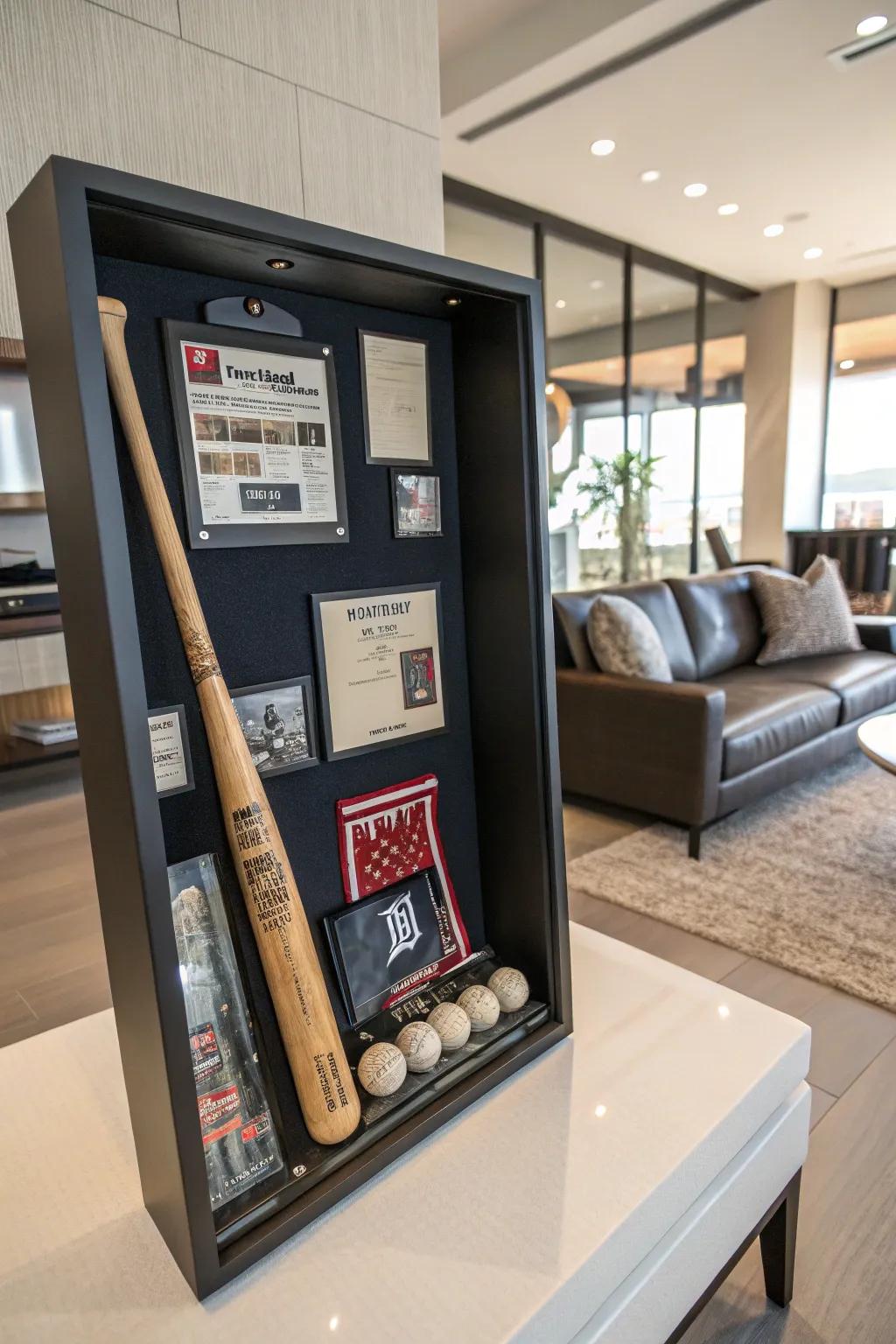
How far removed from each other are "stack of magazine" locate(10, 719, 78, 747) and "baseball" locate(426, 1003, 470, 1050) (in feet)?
10.6

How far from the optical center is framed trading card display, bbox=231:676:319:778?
2.57 feet

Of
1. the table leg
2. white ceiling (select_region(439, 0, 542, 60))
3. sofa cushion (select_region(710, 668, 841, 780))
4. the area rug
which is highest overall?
white ceiling (select_region(439, 0, 542, 60))

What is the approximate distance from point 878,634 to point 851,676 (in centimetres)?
79

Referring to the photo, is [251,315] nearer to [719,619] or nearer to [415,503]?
[415,503]

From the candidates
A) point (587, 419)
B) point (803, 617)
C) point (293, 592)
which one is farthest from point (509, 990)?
point (587, 419)

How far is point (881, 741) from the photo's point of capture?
100 inches

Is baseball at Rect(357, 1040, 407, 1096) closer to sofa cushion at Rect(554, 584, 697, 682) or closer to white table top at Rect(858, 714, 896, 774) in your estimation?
white table top at Rect(858, 714, 896, 774)

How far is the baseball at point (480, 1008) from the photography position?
903 mm

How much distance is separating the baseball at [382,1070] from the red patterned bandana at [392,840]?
0.51 feet

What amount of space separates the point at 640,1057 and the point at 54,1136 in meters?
0.65

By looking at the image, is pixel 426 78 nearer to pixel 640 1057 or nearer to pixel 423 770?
pixel 423 770

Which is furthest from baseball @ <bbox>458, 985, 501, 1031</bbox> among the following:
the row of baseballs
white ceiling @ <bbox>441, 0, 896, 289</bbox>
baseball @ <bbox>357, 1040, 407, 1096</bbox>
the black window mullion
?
the black window mullion

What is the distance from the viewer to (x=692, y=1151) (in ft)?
2.62

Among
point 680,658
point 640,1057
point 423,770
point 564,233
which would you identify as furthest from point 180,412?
point 564,233
